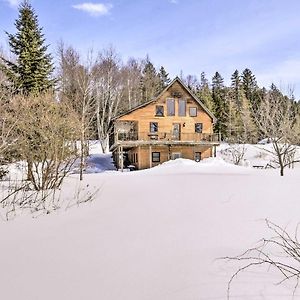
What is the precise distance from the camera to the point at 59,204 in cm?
857

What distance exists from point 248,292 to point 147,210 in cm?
412

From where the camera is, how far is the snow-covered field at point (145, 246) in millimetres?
3826

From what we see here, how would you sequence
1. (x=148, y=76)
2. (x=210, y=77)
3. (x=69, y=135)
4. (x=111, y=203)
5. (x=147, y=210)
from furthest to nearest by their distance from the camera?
(x=210, y=77)
(x=148, y=76)
(x=69, y=135)
(x=111, y=203)
(x=147, y=210)

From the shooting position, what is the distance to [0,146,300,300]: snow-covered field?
3.83 meters

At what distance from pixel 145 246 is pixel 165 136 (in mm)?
26668

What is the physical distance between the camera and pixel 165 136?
104 ft

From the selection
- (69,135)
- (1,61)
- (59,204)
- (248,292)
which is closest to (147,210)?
(59,204)

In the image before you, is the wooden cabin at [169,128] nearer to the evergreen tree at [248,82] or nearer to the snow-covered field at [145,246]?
the snow-covered field at [145,246]

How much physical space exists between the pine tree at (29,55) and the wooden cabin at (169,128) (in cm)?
928

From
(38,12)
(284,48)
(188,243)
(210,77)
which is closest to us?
(188,243)

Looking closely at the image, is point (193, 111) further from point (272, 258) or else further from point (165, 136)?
point (272, 258)

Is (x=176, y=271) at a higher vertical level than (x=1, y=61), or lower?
lower

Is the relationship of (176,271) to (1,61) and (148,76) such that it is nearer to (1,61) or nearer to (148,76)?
(1,61)

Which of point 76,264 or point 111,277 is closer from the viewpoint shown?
point 111,277
